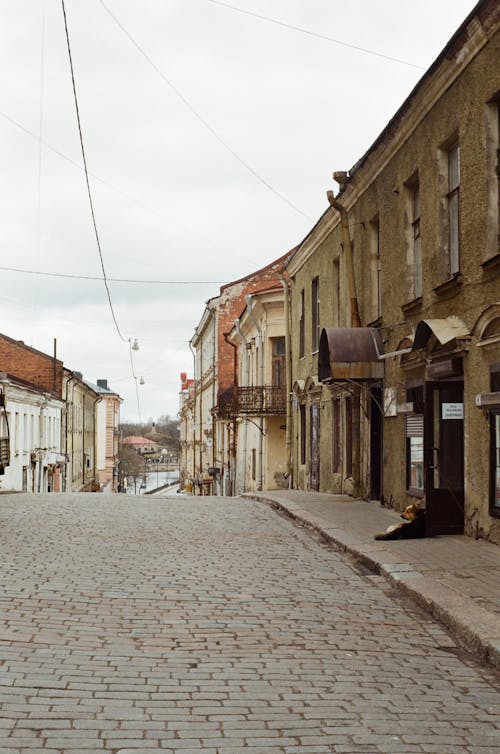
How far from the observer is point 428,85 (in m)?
12.0

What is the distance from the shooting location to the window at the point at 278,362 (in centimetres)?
3119

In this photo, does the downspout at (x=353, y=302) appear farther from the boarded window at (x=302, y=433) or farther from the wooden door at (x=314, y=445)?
the boarded window at (x=302, y=433)

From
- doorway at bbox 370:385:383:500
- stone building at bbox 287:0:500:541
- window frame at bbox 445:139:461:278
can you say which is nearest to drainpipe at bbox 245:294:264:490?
stone building at bbox 287:0:500:541

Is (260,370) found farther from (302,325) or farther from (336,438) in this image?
(336,438)

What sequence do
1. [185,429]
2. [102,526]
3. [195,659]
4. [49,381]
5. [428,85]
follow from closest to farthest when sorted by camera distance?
1. [195,659]
2. [428,85]
3. [102,526]
4. [49,381]
5. [185,429]

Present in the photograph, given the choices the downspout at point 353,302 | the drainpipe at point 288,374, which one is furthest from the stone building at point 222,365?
the downspout at point 353,302

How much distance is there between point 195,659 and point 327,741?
64.7 inches

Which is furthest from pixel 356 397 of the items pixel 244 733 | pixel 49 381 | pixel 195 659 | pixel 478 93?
pixel 49 381

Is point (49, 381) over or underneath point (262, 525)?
over

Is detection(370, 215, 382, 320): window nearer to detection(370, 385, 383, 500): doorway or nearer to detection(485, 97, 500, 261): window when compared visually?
detection(370, 385, 383, 500): doorway

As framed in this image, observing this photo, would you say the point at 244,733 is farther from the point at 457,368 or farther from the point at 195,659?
the point at 457,368

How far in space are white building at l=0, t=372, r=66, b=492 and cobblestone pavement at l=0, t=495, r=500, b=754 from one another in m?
24.0

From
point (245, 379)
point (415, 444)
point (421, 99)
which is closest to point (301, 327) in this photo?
point (415, 444)

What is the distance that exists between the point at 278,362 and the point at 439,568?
22.6 meters
